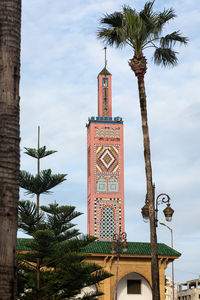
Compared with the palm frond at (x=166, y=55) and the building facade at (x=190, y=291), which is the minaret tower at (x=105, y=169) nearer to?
the palm frond at (x=166, y=55)

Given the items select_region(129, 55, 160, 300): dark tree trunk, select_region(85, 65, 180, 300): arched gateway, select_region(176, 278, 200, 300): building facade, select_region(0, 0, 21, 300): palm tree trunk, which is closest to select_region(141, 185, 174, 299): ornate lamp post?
select_region(129, 55, 160, 300): dark tree trunk

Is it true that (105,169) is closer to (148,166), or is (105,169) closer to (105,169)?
(105,169)

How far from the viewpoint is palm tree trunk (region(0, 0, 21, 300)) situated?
18.5 ft

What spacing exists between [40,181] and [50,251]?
3189 mm

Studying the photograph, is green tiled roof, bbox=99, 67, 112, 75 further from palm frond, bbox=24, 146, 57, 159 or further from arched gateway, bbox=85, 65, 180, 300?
palm frond, bbox=24, 146, 57, 159

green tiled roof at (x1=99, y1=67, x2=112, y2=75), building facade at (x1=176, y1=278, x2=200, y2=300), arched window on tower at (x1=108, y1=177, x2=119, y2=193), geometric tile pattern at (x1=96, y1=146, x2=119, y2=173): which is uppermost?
green tiled roof at (x1=99, y1=67, x2=112, y2=75)

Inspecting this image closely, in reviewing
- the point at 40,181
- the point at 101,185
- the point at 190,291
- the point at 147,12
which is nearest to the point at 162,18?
the point at 147,12

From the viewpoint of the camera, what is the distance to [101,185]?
42.0 metres

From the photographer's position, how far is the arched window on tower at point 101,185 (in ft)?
137

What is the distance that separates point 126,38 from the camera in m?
16.4

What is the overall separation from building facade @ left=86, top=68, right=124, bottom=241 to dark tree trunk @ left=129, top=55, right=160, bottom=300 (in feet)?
84.0

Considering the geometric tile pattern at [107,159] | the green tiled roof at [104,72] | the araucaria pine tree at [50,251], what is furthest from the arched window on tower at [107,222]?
the araucaria pine tree at [50,251]

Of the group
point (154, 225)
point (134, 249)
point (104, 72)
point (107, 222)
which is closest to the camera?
point (154, 225)

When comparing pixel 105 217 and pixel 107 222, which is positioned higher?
pixel 105 217
